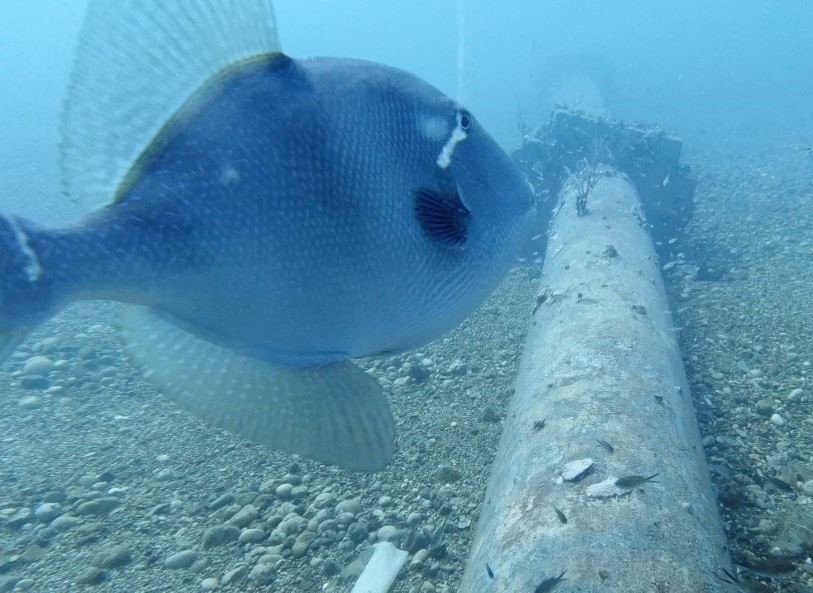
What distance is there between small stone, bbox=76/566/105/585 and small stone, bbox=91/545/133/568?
39mm

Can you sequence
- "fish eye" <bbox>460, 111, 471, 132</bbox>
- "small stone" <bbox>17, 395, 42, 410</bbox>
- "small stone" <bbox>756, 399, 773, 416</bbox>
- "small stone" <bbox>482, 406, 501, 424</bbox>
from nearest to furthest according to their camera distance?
"fish eye" <bbox>460, 111, 471, 132</bbox>
"small stone" <bbox>756, 399, 773, 416</bbox>
"small stone" <bbox>482, 406, 501, 424</bbox>
"small stone" <bbox>17, 395, 42, 410</bbox>

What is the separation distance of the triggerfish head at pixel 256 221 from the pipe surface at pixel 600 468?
117cm

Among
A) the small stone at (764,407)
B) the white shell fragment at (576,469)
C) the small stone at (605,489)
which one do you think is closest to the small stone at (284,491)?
the white shell fragment at (576,469)

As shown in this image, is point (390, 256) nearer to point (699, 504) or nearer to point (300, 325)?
point (300, 325)

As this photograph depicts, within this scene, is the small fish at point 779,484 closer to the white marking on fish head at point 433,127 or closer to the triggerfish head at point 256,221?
the triggerfish head at point 256,221

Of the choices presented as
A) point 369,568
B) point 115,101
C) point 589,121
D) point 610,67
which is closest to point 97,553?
point 369,568

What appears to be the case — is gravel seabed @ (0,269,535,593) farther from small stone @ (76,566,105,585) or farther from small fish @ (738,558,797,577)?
small fish @ (738,558,797,577)

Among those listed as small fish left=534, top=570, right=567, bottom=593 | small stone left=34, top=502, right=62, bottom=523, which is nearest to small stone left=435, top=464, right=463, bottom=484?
small fish left=534, top=570, right=567, bottom=593

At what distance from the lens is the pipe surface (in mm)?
1827

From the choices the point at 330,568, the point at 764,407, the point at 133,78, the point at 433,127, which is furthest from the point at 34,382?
the point at 764,407

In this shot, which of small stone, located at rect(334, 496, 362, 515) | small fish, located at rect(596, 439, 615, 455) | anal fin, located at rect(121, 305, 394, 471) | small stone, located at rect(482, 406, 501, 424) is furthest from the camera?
small stone, located at rect(482, 406, 501, 424)

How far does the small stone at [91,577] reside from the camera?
9.36 ft

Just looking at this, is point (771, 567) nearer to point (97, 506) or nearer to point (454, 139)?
point (454, 139)

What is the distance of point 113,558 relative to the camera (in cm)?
296
